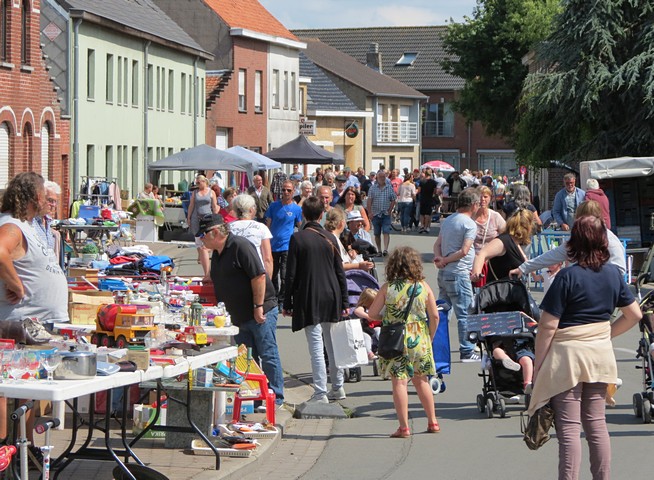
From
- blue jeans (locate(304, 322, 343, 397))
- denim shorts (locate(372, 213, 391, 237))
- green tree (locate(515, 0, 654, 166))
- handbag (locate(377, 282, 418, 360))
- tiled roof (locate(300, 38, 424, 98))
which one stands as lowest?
blue jeans (locate(304, 322, 343, 397))

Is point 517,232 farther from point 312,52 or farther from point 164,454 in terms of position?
point 312,52

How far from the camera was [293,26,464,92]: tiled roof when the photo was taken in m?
95.6

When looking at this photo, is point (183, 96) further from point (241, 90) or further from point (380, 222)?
point (380, 222)

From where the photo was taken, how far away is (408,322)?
1085cm

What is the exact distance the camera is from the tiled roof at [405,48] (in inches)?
3765

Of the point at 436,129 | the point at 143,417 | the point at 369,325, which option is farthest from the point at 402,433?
the point at 436,129

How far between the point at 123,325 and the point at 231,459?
4.66 feet

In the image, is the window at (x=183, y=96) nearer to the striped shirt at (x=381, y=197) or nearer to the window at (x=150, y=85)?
the window at (x=150, y=85)

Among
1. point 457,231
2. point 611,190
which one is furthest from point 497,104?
point 457,231

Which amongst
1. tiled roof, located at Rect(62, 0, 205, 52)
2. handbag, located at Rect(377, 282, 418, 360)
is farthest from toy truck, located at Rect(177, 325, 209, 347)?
tiled roof, located at Rect(62, 0, 205, 52)

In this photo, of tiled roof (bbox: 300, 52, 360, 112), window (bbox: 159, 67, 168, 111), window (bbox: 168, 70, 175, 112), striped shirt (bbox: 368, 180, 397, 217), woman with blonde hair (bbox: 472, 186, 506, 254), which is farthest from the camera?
tiled roof (bbox: 300, 52, 360, 112)

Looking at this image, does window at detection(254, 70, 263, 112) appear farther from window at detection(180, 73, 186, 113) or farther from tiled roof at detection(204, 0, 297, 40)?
window at detection(180, 73, 186, 113)

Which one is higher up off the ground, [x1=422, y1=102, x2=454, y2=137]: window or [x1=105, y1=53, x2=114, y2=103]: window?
[x1=422, y1=102, x2=454, y2=137]: window

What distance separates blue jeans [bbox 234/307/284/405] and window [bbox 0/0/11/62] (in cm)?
2153
